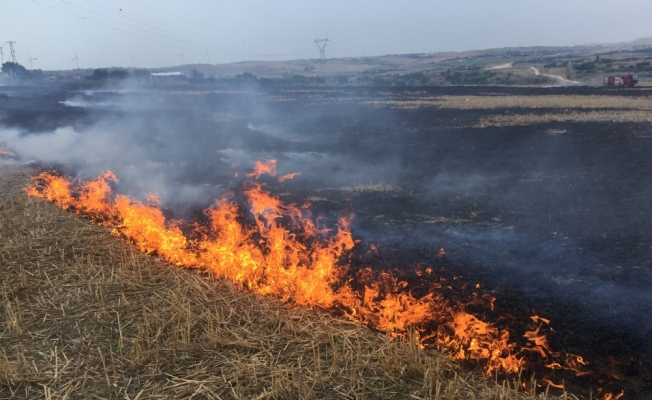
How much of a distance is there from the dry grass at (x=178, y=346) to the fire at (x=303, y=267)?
0.35 meters

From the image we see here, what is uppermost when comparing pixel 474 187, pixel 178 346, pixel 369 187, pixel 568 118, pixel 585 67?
pixel 585 67

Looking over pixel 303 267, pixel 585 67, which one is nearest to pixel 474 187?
pixel 303 267

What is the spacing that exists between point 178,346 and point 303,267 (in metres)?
2.39

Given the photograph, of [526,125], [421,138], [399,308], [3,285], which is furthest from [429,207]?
[526,125]

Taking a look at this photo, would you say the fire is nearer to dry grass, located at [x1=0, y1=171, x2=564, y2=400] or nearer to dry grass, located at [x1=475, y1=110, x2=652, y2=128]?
dry grass, located at [x1=0, y1=171, x2=564, y2=400]

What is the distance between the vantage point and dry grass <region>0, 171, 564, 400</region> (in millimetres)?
3752

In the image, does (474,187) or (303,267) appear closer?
(303,267)

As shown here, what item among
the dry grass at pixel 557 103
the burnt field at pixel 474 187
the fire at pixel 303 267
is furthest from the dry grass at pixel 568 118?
the fire at pixel 303 267

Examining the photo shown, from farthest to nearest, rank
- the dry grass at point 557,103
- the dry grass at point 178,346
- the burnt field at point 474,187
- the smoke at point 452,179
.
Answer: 1. the dry grass at point 557,103
2. the smoke at point 452,179
3. the burnt field at point 474,187
4. the dry grass at point 178,346

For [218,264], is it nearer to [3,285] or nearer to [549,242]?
[3,285]

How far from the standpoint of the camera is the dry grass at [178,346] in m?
3.75

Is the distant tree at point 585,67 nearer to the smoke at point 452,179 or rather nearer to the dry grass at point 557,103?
the dry grass at point 557,103

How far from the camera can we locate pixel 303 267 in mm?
6395

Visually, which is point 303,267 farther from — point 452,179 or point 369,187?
point 452,179
